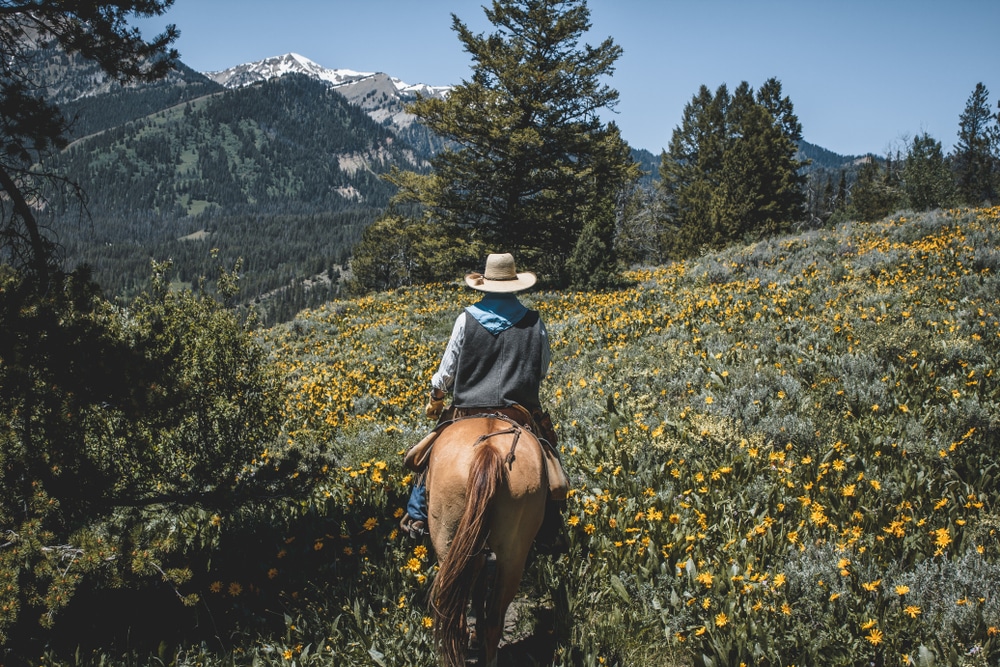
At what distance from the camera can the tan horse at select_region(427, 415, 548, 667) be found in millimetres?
3168

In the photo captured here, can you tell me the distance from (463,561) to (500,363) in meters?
1.45

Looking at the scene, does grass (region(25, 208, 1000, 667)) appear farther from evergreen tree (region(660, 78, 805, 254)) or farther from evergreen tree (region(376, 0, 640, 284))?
evergreen tree (region(660, 78, 805, 254))

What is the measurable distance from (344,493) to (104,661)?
7.62ft

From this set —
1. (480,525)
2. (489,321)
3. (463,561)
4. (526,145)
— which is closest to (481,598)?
(463,561)

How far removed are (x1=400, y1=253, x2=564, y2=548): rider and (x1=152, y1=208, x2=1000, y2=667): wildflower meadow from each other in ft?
2.74

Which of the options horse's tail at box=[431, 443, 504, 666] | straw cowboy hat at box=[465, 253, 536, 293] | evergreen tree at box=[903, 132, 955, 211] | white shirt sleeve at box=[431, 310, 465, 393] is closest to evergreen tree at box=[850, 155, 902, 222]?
evergreen tree at box=[903, 132, 955, 211]

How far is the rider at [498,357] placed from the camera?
4.06 m

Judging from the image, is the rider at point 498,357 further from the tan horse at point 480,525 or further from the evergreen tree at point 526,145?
the evergreen tree at point 526,145

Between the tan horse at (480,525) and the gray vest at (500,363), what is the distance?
0.49 m

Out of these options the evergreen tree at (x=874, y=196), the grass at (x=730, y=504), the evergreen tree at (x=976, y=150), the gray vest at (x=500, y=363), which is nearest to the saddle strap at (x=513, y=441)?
the gray vest at (x=500, y=363)

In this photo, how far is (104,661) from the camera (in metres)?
3.63

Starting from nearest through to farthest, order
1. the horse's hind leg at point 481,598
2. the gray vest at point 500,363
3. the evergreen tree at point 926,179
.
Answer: the horse's hind leg at point 481,598 → the gray vest at point 500,363 → the evergreen tree at point 926,179

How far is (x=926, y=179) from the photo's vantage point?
116 feet

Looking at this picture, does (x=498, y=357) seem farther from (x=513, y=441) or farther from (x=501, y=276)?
(x=513, y=441)
